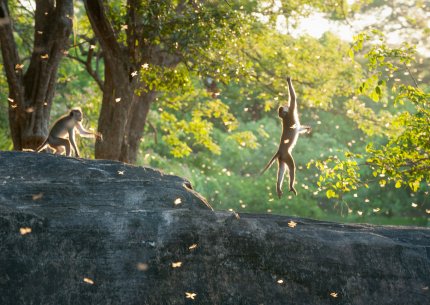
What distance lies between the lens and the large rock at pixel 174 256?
802 centimetres

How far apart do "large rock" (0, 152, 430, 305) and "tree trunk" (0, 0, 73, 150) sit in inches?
237

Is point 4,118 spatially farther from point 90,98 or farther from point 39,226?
point 39,226

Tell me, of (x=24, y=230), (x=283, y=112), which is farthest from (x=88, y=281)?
(x=283, y=112)

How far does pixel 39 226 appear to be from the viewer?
326 inches

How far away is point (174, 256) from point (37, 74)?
8013 mm

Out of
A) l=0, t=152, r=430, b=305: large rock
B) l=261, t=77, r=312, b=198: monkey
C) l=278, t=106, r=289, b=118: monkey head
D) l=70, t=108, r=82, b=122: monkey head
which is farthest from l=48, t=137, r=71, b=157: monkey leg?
l=0, t=152, r=430, b=305: large rock

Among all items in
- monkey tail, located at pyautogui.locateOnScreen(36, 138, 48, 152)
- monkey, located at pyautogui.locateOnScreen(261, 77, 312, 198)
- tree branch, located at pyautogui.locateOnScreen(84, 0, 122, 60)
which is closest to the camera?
monkey tail, located at pyautogui.locateOnScreen(36, 138, 48, 152)

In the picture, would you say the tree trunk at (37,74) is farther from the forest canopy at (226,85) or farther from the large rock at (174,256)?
the large rock at (174,256)

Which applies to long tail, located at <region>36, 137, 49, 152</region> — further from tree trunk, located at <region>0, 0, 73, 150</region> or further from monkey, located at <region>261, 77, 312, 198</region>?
monkey, located at <region>261, 77, 312, 198</region>

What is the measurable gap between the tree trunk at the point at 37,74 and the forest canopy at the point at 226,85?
24 millimetres

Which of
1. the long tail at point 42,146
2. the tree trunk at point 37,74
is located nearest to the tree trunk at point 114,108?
the tree trunk at point 37,74

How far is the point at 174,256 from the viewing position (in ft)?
27.2

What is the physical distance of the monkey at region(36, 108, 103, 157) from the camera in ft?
A: 47.8

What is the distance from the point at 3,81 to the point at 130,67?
8.94 metres
